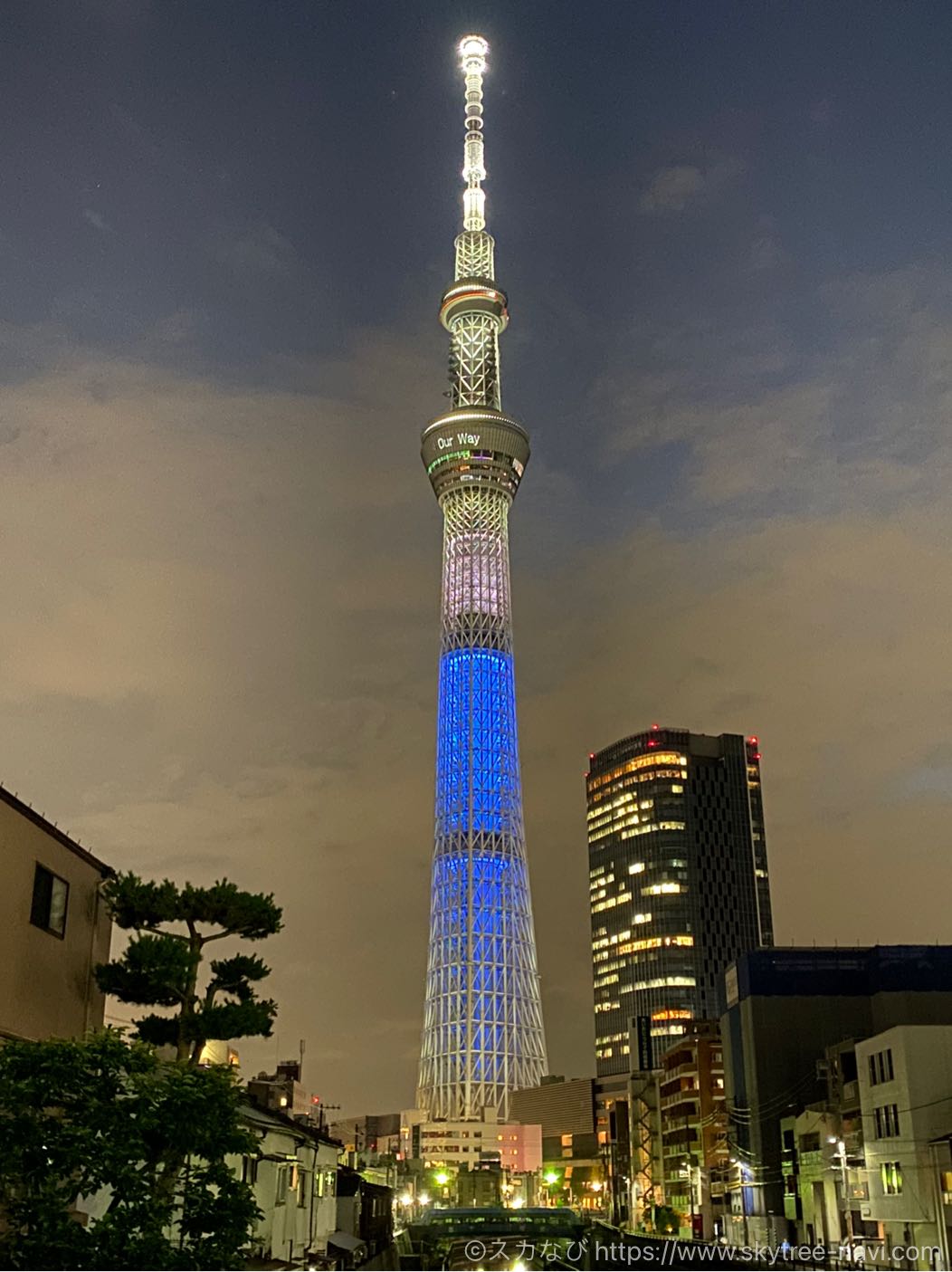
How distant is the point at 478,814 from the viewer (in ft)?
516

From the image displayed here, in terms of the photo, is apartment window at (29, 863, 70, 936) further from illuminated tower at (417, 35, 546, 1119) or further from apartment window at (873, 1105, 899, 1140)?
illuminated tower at (417, 35, 546, 1119)

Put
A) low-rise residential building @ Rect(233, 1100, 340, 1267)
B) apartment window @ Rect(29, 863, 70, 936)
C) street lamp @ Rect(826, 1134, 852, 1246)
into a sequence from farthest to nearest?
street lamp @ Rect(826, 1134, 852, 1246)
low-rise residential building @ Rect(233, 1100, 340, 1267)
apartment window @ Rect(29, 863, 70, 936)

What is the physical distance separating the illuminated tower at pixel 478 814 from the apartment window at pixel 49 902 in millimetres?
128696

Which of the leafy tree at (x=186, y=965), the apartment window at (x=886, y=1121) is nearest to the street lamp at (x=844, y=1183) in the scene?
the apartment window at (x=886, y=1121)

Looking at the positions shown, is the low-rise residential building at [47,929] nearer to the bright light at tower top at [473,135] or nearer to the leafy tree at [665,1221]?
the leafy tree at [665,1221]

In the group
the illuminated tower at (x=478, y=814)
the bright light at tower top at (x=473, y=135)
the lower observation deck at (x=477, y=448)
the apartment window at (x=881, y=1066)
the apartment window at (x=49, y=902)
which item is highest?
the bright light at tower top at (x=473, y=135)

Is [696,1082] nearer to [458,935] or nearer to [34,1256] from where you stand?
[458,935]

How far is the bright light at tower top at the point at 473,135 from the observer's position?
182 meters

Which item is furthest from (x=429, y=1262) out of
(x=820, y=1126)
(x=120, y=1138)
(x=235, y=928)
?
(x=120, y=1138)

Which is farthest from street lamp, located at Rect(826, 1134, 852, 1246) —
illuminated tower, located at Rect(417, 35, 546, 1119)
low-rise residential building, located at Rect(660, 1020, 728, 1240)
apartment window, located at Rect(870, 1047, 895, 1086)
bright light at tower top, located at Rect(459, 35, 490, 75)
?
bright light at tower top, located at Rect(459, 35, 490, 75)

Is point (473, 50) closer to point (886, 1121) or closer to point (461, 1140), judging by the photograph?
point (461, 1140)

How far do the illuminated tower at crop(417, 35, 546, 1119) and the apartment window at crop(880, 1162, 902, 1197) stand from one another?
94.8 meters

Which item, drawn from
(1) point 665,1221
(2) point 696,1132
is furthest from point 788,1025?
(2) point 696,1132

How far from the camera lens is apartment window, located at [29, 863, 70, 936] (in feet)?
89.5
